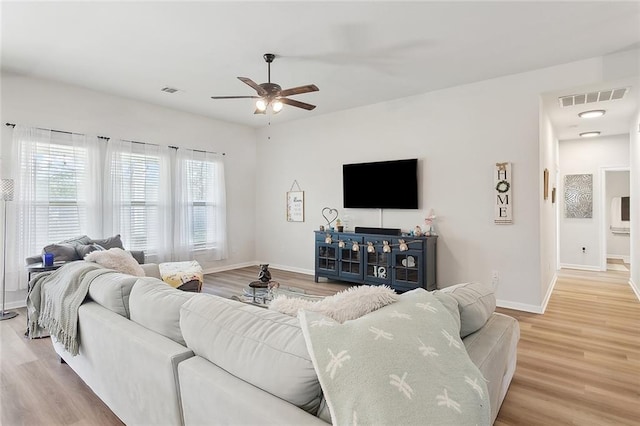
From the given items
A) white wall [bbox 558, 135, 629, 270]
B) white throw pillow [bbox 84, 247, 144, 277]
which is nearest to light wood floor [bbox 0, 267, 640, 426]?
white throw pillow [bbox 84, 247, 144, 277]

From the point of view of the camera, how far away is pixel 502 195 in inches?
164

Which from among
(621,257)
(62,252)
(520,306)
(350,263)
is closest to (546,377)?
(520,306)

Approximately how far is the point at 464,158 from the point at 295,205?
310 cm

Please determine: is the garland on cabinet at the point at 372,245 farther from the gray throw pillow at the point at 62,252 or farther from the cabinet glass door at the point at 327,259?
the gray throw pillow at the point at 62,252

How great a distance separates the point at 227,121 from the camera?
6445mm

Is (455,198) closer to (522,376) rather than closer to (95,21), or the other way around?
(522,376)

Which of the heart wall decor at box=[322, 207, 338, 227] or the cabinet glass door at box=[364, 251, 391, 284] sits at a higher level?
the heart wall decor at box=[322, 207, 338, 227]

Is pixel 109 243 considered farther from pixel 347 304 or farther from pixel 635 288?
pixel 635 288

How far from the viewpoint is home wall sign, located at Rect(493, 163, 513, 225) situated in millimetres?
4121

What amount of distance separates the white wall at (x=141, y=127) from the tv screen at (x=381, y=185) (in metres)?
2.36

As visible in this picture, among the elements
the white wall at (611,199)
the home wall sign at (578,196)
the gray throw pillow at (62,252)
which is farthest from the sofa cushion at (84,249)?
the white wall at (611,199)

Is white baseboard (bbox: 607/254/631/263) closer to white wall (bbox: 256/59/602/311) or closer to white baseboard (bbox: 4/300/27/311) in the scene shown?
white wall (bbox: 256/59/602/311)

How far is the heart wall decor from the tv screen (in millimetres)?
315

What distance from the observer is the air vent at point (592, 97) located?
3974mm
